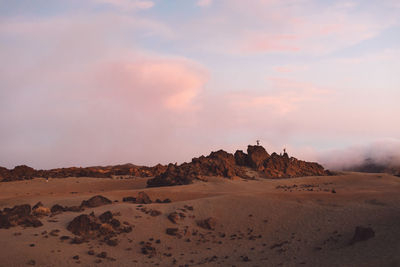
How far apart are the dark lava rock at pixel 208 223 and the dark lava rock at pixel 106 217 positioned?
3.46m

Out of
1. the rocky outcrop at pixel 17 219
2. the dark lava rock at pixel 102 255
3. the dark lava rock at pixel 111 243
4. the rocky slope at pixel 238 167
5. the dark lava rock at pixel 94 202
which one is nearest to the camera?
the dark lava rock at pixel 102 255

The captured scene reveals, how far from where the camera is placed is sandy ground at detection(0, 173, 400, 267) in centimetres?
1260

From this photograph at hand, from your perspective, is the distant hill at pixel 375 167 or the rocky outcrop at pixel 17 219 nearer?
the rocky outcrop at pixel 17 219

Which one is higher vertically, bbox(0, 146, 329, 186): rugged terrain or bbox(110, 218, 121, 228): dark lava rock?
bbox(0, 146, 329, 186): rugged terrain

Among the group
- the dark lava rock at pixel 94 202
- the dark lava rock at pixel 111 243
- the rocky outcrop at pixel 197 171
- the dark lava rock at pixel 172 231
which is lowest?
the dark lava rock at pixel 111 243

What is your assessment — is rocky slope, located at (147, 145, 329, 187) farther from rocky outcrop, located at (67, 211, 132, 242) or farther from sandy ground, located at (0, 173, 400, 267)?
rocky outcrop, located at (67, 211, 132, 242)

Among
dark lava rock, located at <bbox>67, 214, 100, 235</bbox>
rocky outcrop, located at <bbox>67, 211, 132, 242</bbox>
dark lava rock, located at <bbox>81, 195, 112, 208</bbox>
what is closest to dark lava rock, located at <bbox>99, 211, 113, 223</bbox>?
rocky outcrop, located at <bbox>67, 211, 132, 242</bbox>

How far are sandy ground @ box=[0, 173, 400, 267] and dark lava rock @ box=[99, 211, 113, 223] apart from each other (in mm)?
602

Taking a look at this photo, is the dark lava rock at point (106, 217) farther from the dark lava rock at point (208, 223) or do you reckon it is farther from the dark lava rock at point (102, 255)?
the dark lava rock at point (208, 223)

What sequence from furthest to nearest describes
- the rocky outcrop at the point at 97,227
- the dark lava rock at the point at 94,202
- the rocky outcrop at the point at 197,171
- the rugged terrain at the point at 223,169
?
1. the rugged terrain at the point at 223,169
2. the rocky outcrop at the point at 197,171
3. the dark lava rock at the point at 94,202
4. the rocky outcrop at the point at 97,227

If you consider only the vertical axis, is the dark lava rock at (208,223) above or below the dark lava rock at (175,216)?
below

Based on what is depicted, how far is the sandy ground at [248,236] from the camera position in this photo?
41.3 ft

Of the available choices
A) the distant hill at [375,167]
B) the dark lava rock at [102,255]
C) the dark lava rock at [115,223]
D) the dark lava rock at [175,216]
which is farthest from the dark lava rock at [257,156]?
the distant hill at [375,167]

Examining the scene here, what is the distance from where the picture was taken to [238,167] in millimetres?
36938
